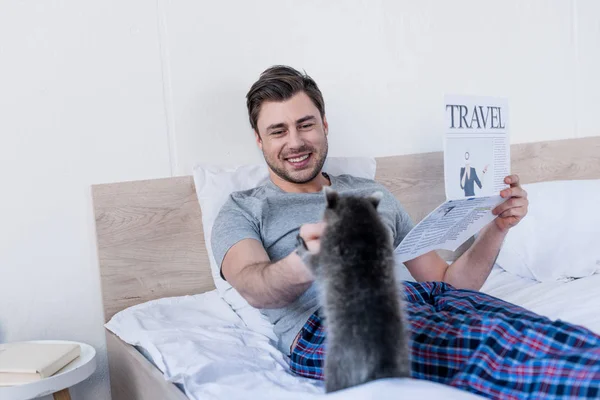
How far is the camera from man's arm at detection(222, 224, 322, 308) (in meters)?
1.12

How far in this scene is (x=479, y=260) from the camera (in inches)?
66.5

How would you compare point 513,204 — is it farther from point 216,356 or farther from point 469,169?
point 216,356

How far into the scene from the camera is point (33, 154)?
67.1 inches

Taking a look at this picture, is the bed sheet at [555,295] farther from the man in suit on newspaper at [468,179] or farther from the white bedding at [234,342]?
the man in suit on newspaper at [468,179]

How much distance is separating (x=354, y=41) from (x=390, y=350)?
5.07 feet

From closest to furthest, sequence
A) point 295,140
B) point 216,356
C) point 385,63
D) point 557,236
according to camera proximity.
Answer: point 216,356 → point 295,140 → point 557,236 → point 385,63

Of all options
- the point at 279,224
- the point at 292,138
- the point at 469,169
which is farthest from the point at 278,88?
the point at 469,169

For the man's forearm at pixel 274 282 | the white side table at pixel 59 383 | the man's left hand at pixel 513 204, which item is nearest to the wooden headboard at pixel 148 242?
the white side table at pixel 59 383

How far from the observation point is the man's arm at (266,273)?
44.0 inches

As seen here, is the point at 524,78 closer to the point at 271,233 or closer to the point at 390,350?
the point at 271,233

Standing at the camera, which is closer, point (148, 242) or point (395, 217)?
point (395, 217)

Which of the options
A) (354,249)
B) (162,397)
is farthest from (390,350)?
(162,397)

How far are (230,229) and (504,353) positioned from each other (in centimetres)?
75

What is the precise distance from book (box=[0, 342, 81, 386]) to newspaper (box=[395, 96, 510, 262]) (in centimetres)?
84
